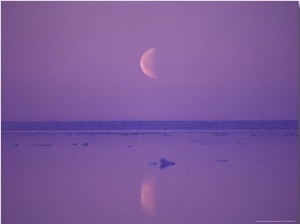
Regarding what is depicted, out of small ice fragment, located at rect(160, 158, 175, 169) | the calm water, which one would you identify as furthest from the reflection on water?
small ice fragment, located at rect(160, 158, 175, 169)

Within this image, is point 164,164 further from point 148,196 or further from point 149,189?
point 148,196

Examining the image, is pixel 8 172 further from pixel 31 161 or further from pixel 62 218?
pixel 62 218

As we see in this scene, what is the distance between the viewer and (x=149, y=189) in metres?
2.36

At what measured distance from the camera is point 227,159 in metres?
3.66

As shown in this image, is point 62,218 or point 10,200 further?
point 10,200

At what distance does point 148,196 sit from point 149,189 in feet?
0.54

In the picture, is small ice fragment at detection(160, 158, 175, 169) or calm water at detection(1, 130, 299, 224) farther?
small ice fragment at detection(160, 158, 175, 169)

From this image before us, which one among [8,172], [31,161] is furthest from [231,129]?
[8,172]

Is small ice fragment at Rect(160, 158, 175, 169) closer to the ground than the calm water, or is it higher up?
higher up

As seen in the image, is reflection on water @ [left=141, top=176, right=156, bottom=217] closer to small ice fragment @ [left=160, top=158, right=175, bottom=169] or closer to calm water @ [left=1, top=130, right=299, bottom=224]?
calm water @ [left=1, top=130, right=299, bottom=224]

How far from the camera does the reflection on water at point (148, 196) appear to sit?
1.92 m

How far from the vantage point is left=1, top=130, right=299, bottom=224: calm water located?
6.05ft

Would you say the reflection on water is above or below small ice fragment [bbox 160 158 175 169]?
below

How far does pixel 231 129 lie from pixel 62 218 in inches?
307
